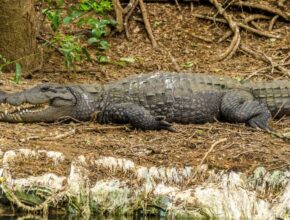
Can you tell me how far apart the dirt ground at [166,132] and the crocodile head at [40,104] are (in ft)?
0.53

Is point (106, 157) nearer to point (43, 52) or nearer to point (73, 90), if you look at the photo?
point (73, 90)

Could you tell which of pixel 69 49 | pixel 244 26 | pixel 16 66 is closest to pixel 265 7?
pixel 244 26

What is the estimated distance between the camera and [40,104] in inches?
364

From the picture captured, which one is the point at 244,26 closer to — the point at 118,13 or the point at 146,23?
the point at 146,23

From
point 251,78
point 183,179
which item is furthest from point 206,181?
point 251,78

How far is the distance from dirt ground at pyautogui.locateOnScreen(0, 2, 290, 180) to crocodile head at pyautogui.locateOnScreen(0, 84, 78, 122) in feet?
0.53

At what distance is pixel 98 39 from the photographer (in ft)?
41.9

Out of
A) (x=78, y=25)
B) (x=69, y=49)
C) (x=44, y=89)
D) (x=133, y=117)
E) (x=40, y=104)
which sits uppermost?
(x=78, y=25)

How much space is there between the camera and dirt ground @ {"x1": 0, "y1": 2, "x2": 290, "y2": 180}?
784 cm

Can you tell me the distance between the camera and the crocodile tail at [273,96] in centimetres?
983

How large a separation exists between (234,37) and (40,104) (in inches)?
193

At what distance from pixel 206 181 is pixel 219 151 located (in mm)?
620

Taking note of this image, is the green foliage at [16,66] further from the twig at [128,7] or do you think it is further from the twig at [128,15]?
the twig at [128,7]

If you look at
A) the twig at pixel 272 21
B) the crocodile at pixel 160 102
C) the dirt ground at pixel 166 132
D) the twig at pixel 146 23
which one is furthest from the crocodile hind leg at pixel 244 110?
the twig at pixel 272 21
